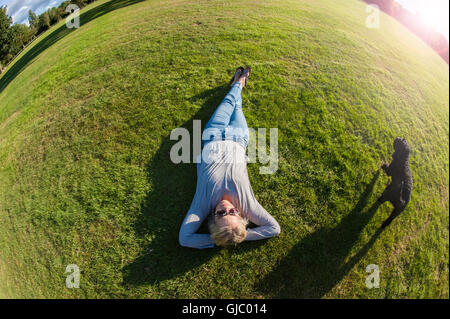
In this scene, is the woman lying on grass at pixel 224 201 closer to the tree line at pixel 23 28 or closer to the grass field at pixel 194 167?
the grass field at pixel 194 167

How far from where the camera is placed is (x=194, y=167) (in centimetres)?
359

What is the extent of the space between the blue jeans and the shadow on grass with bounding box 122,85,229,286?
3.02 ft

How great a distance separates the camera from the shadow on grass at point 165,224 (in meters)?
2.96

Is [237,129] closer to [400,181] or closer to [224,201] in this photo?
[224,201]

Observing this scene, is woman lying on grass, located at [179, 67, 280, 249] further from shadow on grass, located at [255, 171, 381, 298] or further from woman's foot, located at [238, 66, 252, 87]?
woman's foot, located at [238, 66, 252, 87]

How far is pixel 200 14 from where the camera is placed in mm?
6000

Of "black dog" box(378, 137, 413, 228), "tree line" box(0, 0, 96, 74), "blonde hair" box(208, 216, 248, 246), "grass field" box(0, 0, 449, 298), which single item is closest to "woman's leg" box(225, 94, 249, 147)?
"grass field" box(0, 0, 449, 298)

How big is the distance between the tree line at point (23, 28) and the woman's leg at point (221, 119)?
12.4 m

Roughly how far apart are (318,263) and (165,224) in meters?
2.82
